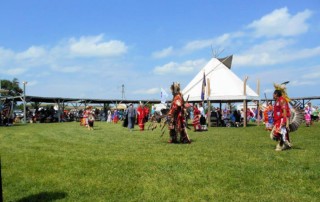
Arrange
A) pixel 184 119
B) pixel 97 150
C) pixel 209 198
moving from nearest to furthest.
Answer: pixel 209 198
pixel 97 150
pixel 184 119

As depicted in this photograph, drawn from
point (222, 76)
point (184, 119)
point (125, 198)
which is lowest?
point (125, 198)

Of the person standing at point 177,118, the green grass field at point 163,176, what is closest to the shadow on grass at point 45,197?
the green grass field at point 163,176

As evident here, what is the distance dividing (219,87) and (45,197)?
24.8 metres

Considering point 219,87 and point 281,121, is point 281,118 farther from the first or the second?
point 219,87

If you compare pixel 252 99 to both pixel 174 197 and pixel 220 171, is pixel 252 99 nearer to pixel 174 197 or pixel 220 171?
pixel 220 171

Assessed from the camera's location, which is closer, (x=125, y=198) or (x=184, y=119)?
(x=125, y=198)

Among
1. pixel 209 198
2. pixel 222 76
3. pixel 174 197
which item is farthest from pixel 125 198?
pixel 222 76

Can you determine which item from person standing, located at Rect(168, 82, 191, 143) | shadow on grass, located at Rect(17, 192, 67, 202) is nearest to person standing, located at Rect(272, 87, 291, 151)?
person standing, located at Rect(168, 82, 191, 143)

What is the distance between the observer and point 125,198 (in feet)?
18.8

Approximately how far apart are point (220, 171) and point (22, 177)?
11.8ft

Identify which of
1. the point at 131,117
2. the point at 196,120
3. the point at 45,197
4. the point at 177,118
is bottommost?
the point at 45,197

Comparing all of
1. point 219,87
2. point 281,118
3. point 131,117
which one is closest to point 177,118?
point 281,118

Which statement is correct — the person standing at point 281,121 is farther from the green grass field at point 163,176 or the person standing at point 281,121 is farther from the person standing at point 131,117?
the person standing at point 131,117

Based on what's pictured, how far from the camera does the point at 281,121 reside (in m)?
11.4
